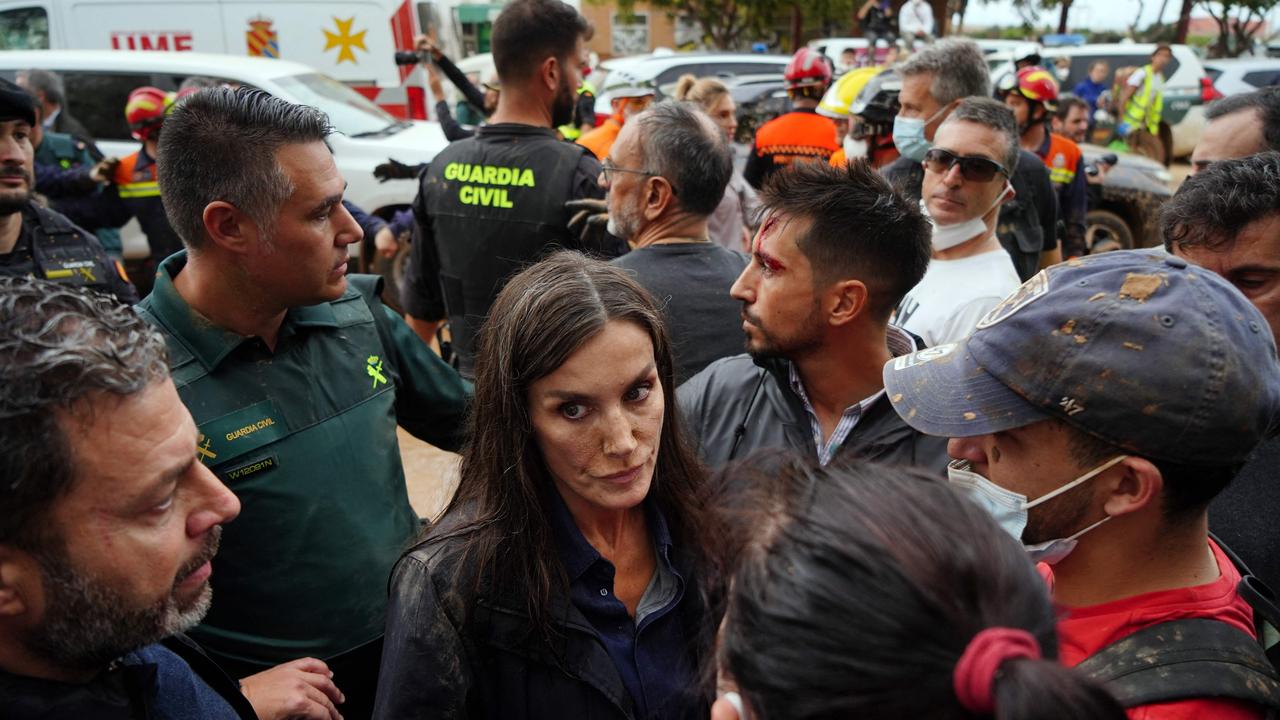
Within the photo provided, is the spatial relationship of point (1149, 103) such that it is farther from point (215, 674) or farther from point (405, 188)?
point (215, 674)

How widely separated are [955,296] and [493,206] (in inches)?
75.4

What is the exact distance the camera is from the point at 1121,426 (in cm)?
140

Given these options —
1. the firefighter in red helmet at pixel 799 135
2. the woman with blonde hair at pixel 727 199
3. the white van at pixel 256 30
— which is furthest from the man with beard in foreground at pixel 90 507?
the white van at pixel 256 30

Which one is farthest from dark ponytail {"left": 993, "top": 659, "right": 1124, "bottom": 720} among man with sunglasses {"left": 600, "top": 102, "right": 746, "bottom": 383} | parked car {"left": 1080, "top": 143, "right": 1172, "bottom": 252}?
parked car {"left": 1080, "top": 143, "right": 1172, "bottom": 252}

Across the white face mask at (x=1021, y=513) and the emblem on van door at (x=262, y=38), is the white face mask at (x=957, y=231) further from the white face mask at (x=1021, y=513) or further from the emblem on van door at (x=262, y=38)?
the emblem on van door at (x=262, y=38)

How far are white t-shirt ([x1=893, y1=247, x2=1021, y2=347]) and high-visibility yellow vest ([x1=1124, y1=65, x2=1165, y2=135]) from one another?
12310 millimetres

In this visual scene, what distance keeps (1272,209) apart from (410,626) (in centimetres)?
222

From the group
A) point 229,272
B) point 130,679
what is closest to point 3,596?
point 130,679

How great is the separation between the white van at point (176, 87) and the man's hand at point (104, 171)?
6.92ft

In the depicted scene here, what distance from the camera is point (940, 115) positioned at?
4664mm

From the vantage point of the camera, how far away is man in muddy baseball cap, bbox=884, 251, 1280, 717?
1354 millimetres

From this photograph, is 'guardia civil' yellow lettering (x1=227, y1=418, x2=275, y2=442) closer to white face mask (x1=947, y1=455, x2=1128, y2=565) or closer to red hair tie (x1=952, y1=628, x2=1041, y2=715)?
white face mask (x1=947, y1=455, x2=1128, y2=565)

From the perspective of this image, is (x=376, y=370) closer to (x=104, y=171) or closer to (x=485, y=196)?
(x=485, y=196)

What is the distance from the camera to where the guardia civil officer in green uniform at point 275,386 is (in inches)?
82.6
